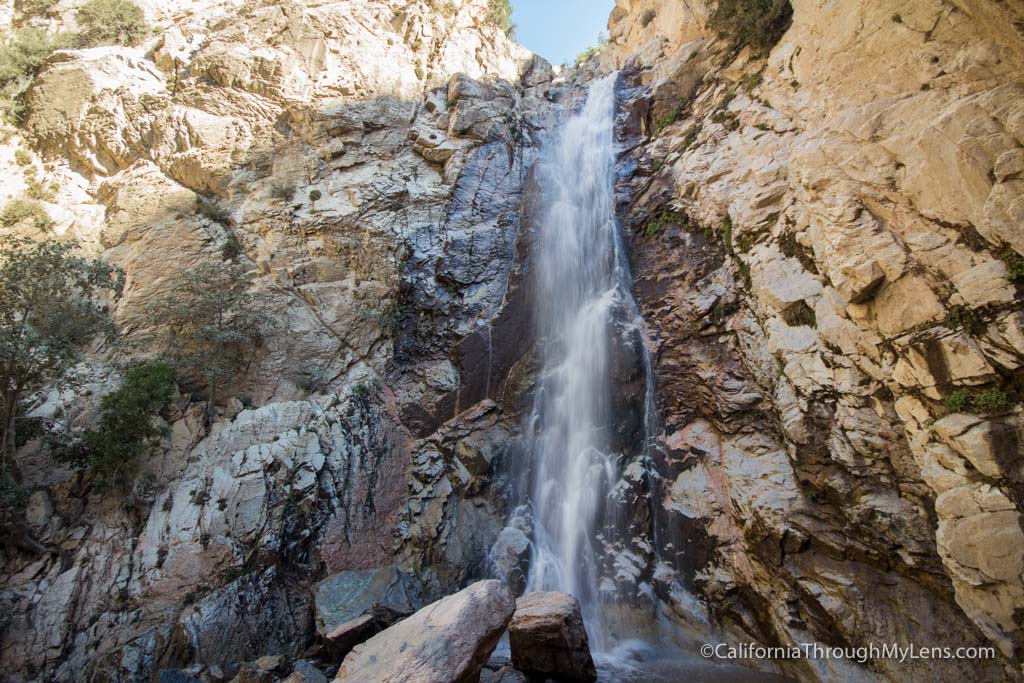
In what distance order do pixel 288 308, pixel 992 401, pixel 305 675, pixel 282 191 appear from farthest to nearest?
pixel 282 191 < pixel 288 308 < pixel 305 675 < pixel 992 401

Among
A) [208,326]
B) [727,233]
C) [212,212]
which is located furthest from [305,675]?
[212,212]

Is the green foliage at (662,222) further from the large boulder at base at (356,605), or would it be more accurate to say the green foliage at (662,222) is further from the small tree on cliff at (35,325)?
the small tree on cliff at (35,325)

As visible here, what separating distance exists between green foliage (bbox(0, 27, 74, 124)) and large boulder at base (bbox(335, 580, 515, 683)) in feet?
68.3

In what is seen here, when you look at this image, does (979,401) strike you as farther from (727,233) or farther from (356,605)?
(356,605)

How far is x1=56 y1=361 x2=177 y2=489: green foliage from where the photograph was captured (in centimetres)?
986

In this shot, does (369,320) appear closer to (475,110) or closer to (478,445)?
(478,445)

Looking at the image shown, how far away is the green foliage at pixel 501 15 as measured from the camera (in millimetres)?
23016

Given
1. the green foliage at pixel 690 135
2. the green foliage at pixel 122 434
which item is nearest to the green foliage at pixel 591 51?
the green foliage at pixel 690 135

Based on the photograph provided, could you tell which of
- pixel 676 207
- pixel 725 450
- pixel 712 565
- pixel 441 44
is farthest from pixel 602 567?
pixel 441 44

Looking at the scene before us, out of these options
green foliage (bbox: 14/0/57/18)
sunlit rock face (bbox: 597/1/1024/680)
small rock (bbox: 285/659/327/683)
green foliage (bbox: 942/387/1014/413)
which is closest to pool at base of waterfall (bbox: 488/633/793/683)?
sunlit rock face (bbox: 597/1/1024/680)

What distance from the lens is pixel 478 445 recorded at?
479 inches

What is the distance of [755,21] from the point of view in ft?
41.1

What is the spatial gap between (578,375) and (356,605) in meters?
7.05

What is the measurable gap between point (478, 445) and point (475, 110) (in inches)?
489
